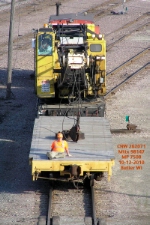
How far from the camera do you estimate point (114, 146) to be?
1995 centimetres

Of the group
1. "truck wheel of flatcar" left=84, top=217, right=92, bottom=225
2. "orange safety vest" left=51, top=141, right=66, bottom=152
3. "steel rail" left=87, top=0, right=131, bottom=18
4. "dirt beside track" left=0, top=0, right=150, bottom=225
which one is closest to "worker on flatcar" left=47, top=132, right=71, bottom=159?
"orange safety vest" left=51, top=141, right=66, bottom=152

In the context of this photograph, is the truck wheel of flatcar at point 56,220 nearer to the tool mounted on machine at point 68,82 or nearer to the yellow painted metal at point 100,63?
the tool mounted on machine at point 68,82

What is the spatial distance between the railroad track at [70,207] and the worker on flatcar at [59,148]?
1026 millimetres

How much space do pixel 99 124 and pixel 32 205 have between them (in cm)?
350

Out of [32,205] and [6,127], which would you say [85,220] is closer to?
[32,205]

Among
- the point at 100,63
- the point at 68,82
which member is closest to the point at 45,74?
the point at 68,82

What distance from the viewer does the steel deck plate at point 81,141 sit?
15.8 metres

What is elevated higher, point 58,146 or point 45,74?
point 45,74

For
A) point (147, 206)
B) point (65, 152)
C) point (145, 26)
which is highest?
point (65, 152)

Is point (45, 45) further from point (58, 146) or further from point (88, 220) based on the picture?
point (88, 220)

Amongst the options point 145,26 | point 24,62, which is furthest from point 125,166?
point 145,26

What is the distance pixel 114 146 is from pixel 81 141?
3.25m

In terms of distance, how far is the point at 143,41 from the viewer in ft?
120

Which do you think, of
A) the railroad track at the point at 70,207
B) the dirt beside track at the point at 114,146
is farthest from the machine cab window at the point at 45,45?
the railroad track at the point at 70,207
